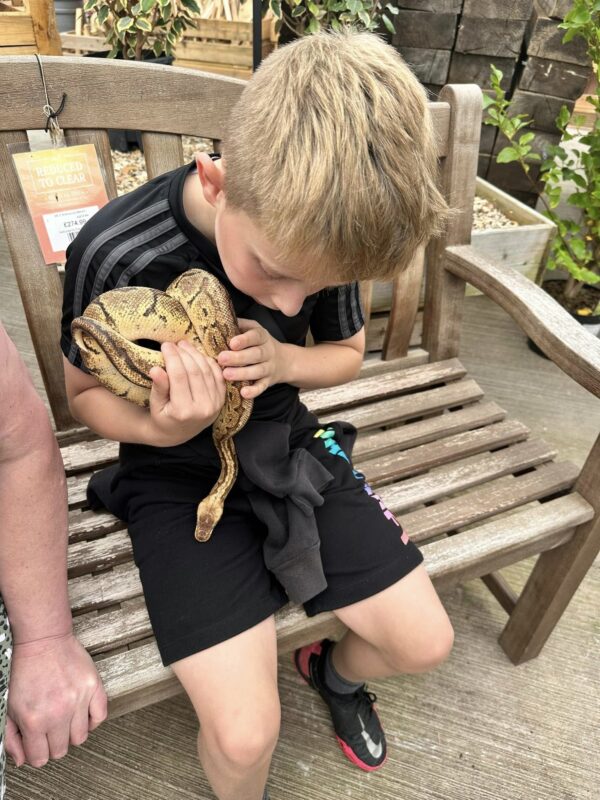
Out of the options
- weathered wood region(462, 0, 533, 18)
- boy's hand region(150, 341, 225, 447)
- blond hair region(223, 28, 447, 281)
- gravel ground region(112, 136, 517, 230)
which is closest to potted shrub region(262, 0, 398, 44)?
weathered wood region(462, 0, 533, 18)

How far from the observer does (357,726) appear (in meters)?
1.76

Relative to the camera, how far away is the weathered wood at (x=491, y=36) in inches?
139

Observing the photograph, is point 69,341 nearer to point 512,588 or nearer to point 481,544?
point 481,544

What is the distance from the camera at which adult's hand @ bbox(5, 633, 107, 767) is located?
113 centimetres

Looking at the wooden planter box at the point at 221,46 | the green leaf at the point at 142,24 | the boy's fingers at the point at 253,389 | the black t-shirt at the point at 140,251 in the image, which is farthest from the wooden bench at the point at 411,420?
the wooden planter box at the point at 221,46

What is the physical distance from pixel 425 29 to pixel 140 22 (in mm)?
1638

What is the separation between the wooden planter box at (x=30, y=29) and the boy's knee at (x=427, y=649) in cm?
368

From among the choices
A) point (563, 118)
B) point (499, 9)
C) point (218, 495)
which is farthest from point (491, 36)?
point (218, 495)

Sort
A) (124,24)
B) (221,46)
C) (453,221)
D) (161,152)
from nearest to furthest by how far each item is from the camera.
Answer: (161,152)
(453,221)
(124,24)
(221,46)

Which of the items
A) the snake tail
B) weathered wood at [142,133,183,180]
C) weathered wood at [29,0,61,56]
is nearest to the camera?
the snake tail

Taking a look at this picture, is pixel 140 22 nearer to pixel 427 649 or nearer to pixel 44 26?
pixel 44 26

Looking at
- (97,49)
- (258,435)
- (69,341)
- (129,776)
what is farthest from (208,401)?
(97,49)

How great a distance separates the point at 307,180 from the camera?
3.14 feet

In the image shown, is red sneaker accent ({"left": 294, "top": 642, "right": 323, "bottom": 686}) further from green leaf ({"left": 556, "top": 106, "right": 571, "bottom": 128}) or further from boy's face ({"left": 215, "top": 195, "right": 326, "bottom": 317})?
green leaf ({"left": 556, "top": 106, "right": 571, "bottom": 128})
